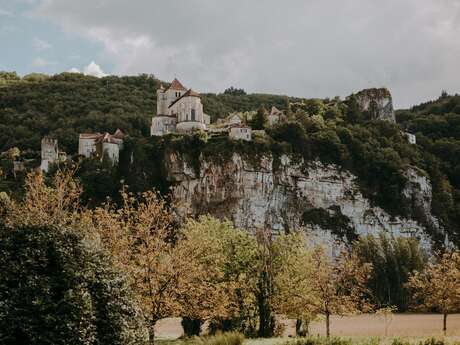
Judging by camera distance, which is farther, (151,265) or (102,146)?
(102,146)

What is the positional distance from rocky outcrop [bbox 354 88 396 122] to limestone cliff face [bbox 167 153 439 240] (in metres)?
32.7

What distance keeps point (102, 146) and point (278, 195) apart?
27560 millimetres

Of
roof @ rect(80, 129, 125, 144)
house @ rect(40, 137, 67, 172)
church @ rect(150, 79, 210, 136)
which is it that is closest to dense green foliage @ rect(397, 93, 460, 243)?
church @ rect(150, 79, 210, 136)

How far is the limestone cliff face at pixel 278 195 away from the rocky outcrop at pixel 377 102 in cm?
3268

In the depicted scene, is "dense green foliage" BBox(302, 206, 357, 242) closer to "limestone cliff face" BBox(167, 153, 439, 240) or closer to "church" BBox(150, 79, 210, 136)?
"limestone cliff face" BBox(167, 153, 439, 240)

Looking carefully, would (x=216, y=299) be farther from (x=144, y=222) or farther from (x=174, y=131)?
(x=174, y=131)

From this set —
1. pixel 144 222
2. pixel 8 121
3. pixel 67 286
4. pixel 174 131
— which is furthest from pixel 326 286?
pixel 8 121

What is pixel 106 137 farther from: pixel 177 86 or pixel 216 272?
pixel 216 272

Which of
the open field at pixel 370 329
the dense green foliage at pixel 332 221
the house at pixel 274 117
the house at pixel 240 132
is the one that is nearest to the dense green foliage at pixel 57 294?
the open field at pixel 370 329

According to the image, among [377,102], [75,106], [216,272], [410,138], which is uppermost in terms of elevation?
[75,106]

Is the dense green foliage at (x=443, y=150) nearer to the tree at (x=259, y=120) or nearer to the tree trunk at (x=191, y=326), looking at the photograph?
the tree at (x=259, y=120)

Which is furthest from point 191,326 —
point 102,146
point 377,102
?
point 377,102

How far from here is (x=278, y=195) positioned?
3578 inches

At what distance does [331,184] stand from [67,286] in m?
82.2
